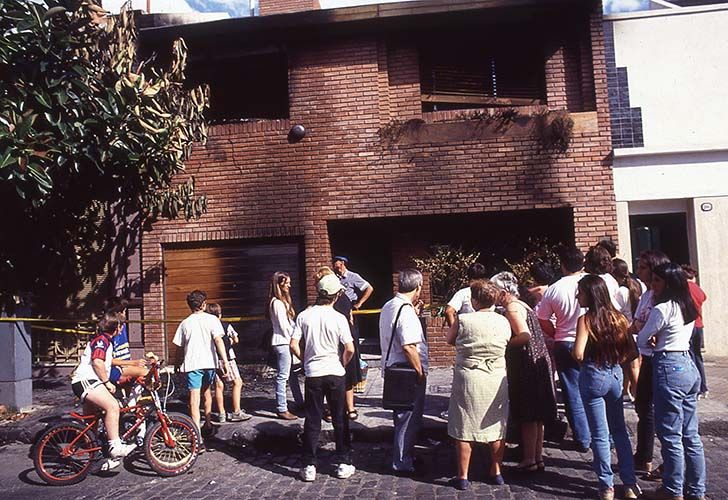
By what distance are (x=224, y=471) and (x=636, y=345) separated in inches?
157

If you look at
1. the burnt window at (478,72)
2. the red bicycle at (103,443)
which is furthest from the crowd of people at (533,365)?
the burnt window at (478,72)

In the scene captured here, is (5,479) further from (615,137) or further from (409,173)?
(615,137)

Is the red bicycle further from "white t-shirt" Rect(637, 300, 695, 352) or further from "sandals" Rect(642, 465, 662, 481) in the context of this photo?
"white t-shirt" Rect(637, 300, 695, 352)

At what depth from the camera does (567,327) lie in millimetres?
5391

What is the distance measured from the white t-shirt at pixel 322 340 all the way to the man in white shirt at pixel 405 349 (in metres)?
0.42

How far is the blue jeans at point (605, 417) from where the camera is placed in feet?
14.6

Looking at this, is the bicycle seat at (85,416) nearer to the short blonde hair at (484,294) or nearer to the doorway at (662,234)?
the short blonde hair at (484,294)

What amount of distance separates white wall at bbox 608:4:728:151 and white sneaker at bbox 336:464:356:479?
293 inches

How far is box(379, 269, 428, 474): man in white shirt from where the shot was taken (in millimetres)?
5223

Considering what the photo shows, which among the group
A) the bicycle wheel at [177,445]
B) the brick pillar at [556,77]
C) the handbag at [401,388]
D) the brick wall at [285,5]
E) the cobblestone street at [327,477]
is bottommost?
the cobblestone street at [327,477]

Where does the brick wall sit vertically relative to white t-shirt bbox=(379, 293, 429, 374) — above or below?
above

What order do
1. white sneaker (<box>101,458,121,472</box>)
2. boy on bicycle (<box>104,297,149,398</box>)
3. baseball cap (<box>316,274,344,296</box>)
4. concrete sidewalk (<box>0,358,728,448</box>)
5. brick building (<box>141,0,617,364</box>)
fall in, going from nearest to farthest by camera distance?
baseball cap (<box>316,274,344,296</box>) < white sneaker (<box>101,458,121,472</box>) < boy on bicycle (<box>104,297,149,398</box>) < concrete sidewalk (<box>0,358,728,448</box>) < brick building (<box>141,0,617,364</box>)

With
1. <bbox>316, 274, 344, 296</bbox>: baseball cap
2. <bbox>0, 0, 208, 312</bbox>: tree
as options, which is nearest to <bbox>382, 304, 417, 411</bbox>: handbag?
<bbox>316, 274, 344, 296</bbox>: baseball cap

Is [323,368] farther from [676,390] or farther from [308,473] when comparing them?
[676,390]
